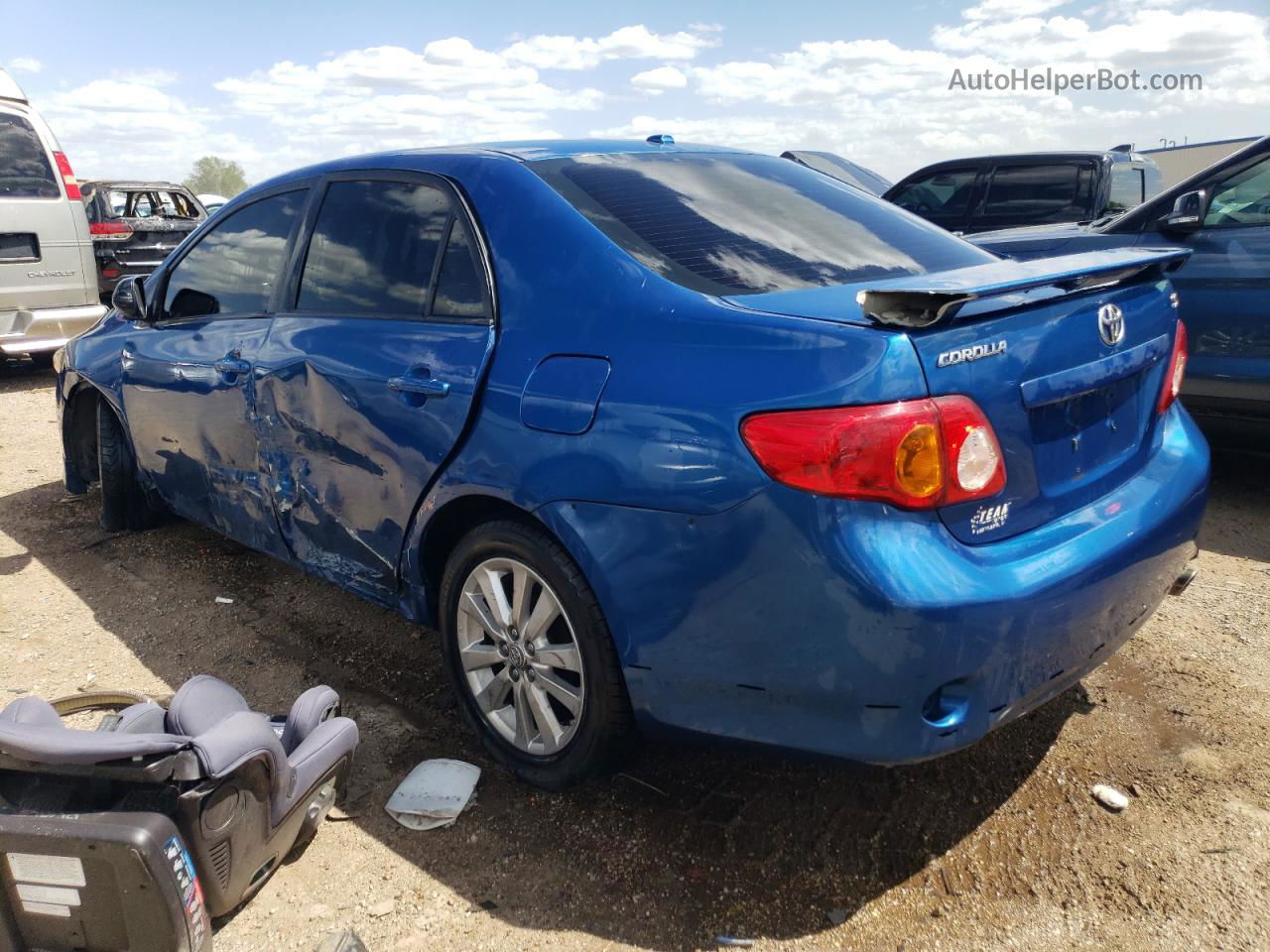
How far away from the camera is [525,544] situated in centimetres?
244

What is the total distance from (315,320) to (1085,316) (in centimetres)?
222

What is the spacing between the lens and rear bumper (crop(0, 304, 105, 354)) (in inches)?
315

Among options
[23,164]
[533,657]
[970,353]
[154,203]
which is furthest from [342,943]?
[154,203]

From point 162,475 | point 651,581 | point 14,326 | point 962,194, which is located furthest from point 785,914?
point 962,194

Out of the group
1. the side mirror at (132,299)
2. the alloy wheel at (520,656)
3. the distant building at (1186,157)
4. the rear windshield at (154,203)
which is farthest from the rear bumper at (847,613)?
the distant building at (1186,157)

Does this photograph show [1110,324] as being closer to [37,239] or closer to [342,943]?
[342,943]

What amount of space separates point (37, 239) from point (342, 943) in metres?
7.82

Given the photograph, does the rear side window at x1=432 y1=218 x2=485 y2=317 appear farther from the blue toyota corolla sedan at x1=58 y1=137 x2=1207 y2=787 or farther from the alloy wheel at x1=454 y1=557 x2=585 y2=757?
the alloy wheel at x1=454 y1=557 x2=585 y2=757

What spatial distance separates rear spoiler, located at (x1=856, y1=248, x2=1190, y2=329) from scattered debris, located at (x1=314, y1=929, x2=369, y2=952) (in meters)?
1.70

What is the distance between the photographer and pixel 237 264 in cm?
369

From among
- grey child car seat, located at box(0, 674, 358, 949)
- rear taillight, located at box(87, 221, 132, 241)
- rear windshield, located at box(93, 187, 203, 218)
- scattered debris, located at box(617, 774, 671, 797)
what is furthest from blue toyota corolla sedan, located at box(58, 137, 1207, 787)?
rear windshield, located at box(93, 187, 203, 218)

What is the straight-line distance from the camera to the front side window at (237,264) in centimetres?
346

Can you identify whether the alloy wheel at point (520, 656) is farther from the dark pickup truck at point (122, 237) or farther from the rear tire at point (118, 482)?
the dark pickup truck at point (122, 237)

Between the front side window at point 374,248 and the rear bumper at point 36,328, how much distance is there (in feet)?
19.2
